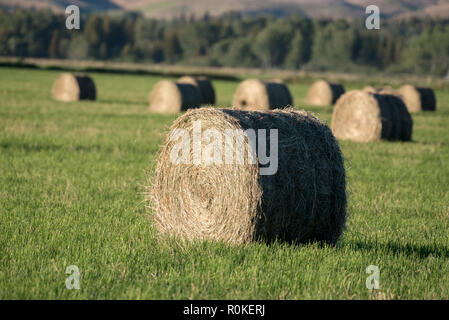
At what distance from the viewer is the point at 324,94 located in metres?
31.7

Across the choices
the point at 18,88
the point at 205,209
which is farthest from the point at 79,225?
the point at 18,88

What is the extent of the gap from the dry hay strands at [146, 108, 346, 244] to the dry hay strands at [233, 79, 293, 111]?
17188mm

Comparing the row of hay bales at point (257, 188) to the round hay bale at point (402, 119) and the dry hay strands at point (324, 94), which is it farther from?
the dry hay strands at point (324, 94)

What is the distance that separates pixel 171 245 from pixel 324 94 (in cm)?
2594

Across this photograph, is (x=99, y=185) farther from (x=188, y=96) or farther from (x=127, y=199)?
(x=188, y=96)

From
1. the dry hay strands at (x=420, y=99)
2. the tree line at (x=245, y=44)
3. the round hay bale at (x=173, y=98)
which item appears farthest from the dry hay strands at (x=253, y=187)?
the tree line at (x=245, y=44)

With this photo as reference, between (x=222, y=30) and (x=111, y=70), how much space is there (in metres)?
97.7

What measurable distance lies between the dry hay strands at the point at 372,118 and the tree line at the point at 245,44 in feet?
345

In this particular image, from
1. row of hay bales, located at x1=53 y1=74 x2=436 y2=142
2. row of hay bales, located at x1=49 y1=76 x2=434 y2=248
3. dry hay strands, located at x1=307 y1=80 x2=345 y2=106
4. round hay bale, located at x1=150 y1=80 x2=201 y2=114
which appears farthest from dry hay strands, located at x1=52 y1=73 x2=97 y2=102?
row of hay bales, located at x1=49 y1=76 x2=434 y2=248

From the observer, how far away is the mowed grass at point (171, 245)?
217 inches

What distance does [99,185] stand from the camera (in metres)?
10.4

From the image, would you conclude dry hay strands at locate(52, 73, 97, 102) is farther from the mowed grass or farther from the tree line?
the tree line

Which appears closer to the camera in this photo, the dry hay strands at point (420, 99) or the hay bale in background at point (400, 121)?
the hay bale in background at point (400, 121)

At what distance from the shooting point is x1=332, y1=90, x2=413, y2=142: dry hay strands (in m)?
17.8
